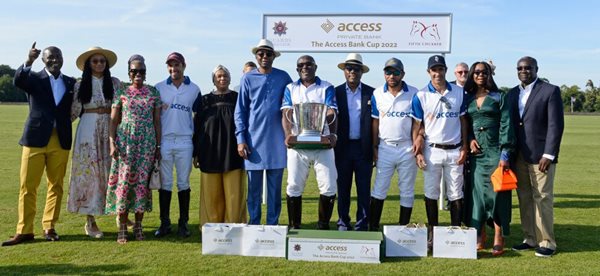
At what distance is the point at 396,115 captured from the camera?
230 inches

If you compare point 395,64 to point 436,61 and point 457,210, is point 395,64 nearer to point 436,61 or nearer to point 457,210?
point 436,61

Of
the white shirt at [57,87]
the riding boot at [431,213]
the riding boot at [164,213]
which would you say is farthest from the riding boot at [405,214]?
the white shirt at [57,87]

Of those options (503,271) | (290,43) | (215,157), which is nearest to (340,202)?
(215,157)

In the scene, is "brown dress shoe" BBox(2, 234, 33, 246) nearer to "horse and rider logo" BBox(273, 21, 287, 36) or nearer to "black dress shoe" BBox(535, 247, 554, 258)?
"horse and rider logo" BBox(273, 21, 287, 36)

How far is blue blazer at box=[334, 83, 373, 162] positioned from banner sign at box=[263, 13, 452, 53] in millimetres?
2939

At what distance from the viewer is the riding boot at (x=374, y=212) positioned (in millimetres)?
6148

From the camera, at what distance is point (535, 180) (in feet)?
18.8

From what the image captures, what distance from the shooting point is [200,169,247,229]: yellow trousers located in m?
6.29

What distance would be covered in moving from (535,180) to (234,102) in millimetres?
3536

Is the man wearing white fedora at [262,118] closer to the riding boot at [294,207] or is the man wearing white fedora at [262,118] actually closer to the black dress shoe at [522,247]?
the riding boot at [294,207]

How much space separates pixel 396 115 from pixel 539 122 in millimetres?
1521

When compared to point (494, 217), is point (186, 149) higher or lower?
higher

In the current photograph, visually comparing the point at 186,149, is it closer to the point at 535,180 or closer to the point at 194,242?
the point at 194,242

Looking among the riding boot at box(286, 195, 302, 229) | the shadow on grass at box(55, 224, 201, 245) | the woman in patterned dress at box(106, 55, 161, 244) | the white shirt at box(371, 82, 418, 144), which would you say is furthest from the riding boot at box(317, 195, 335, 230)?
the woman in patterned dress at box(106, 55, 161, 244)
